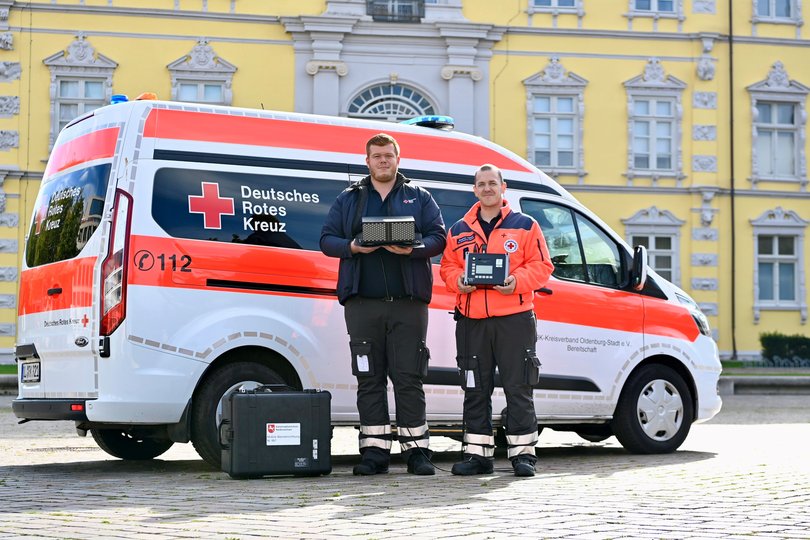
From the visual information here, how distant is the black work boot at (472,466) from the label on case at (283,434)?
97 centimetres

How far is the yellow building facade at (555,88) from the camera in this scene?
94.6 ft

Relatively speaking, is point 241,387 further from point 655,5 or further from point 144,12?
point 655,5

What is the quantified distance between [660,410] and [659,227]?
2129 cm

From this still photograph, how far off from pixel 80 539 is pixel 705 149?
27.5m

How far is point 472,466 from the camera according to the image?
7.82 m

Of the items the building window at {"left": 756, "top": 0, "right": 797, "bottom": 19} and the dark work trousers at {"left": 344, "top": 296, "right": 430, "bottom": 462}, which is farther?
the building window at {"left": 756, "top": 0, "right": 797, "bottom": 19}

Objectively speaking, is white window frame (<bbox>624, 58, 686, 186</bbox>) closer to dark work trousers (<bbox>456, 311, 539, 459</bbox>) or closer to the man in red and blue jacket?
the man in red and blue jacket

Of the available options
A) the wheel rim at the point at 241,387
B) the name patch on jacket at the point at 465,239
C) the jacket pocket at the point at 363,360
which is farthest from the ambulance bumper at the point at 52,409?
the name patch on jacket at the point at 465,239

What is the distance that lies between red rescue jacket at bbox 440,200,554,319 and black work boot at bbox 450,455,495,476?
0.87 metres

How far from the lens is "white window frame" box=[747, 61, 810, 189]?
102ft

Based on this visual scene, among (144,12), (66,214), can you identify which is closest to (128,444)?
(66,214)

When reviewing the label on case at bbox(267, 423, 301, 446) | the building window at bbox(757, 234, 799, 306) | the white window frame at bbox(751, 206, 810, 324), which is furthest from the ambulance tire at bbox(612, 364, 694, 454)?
the building window at bbox(757, 234, 799, 306)

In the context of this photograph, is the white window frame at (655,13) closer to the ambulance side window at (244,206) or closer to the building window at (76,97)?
the building window at (76,97)

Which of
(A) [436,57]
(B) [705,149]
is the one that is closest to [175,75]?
(A) [436,57]
